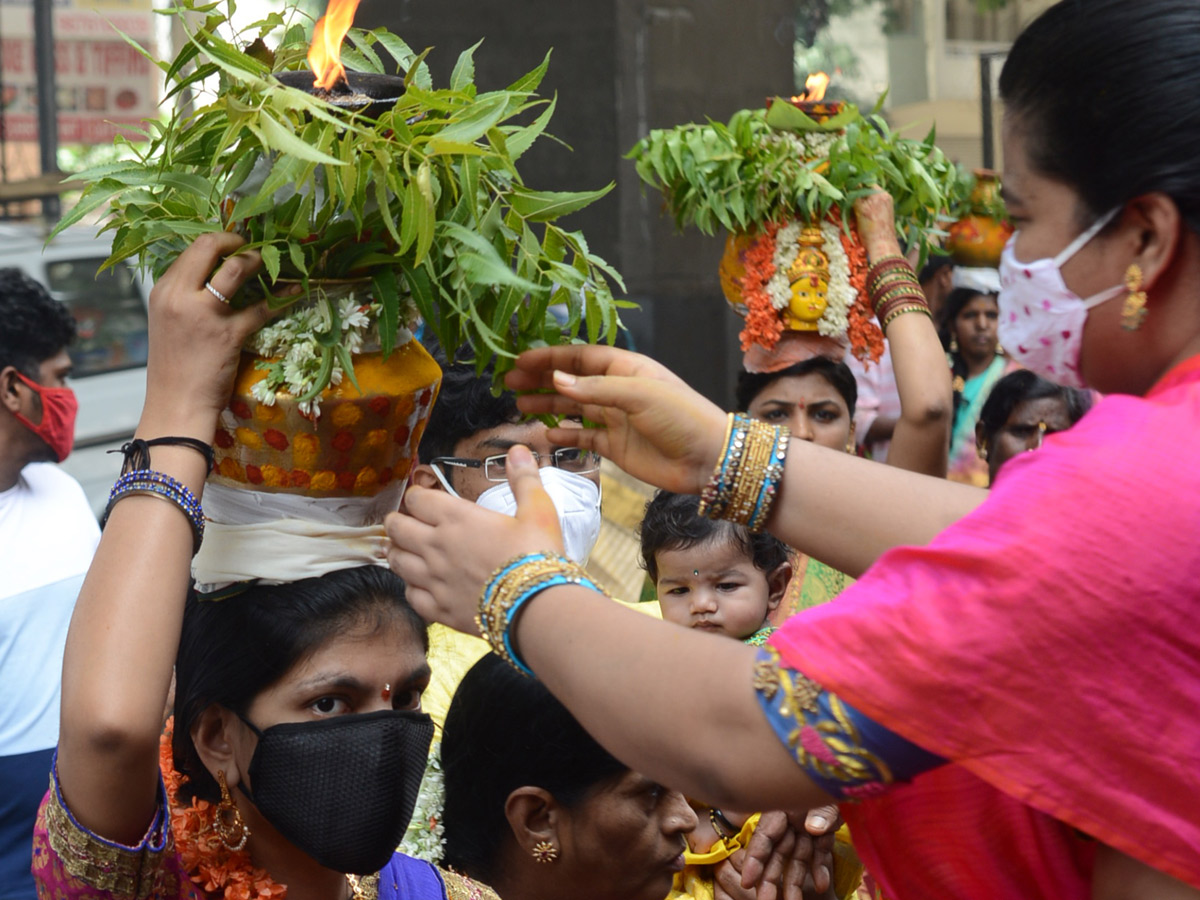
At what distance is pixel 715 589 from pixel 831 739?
2.09m

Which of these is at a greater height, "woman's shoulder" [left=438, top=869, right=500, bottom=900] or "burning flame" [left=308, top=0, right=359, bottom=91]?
"burning flame" [left=308, top=0, right=359, bottom=91]

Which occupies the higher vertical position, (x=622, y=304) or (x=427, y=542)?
(x=622, y=304)

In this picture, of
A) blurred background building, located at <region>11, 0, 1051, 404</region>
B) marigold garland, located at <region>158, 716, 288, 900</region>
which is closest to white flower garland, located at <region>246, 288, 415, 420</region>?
marigold garland, located at <region>158, 716, 288, 900</region>

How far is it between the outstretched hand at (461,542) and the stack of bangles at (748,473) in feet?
1.09

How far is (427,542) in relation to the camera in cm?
170

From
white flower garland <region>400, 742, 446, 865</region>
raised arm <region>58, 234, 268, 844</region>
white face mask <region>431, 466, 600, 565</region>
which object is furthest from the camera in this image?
white face mask <region>431, 466, 600, 565</region>

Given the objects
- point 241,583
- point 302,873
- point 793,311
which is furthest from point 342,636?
point 793,311

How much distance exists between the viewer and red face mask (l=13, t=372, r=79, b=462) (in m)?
4.12

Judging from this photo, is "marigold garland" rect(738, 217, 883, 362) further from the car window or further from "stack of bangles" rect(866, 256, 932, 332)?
the car window

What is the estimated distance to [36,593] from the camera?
3.58 meters

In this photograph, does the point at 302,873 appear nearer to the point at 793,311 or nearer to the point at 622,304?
the point at 622,304

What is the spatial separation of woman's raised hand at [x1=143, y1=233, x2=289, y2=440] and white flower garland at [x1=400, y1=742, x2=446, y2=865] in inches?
44.3

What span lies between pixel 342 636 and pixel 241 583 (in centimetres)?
22

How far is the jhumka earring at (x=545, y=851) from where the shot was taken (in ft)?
8.16
